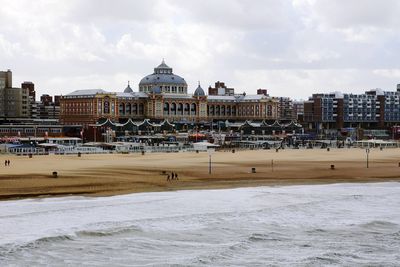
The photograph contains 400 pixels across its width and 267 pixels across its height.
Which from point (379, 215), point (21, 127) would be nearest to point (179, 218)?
point (379, 215)

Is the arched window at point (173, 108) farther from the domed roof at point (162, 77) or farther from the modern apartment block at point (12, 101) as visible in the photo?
the modern apartment block at point (12, 101)

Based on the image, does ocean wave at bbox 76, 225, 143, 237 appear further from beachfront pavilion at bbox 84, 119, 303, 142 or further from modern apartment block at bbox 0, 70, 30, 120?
modern apartment block at bbox 0, 70, 30, 120

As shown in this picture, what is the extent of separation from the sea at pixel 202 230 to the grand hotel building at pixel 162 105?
11181 centimetres

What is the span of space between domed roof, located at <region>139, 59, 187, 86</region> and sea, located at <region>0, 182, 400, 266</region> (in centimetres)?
13904

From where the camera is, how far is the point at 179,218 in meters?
35.5

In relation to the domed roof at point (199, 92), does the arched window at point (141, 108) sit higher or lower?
lower

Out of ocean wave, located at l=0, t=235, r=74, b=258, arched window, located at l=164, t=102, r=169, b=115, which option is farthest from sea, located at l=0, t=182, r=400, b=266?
arched window, located at l=164, t=102, r=169, b=115

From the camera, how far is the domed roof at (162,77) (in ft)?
600

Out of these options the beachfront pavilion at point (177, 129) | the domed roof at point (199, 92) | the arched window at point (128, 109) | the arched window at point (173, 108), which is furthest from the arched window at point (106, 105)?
the domed roof at point (199, 92)

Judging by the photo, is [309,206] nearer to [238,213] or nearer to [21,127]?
[238,213]

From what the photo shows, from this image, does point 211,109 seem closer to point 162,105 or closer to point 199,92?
point 199,92

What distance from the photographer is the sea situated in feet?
88.2

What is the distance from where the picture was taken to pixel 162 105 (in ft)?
567

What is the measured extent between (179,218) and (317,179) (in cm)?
2472
